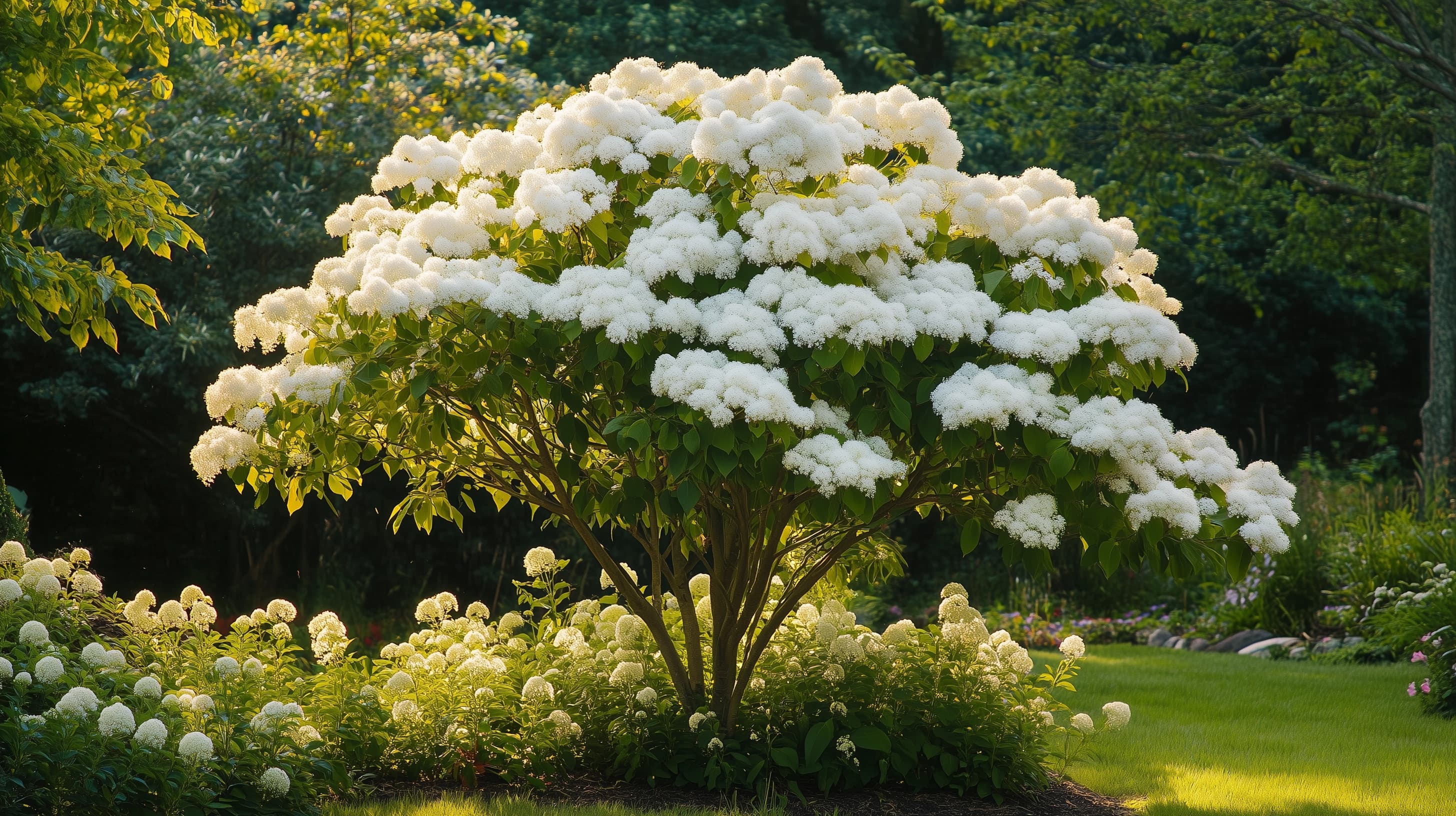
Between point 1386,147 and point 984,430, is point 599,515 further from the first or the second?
point 1386,147

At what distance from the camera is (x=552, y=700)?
4867 mm

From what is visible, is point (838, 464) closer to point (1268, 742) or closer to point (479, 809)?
point (479, 809)

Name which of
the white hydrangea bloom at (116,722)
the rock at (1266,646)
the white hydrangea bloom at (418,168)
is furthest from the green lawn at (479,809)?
→ the rock at (1266,646)

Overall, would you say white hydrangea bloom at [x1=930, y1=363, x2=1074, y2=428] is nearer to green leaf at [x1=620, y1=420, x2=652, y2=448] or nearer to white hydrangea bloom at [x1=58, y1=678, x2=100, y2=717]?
green leaf at [x1=620, y1=420, x2=652, y2=448]

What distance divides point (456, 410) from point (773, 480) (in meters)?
1.30

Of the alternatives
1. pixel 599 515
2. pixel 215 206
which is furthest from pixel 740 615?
pixel 215 206

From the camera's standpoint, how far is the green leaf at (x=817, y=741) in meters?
4.60

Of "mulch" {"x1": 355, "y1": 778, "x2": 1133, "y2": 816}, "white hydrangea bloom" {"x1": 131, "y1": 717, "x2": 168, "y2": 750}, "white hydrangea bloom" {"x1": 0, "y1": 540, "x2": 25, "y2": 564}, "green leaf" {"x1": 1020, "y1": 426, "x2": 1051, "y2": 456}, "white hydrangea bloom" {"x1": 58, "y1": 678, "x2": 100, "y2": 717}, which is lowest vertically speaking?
"mulch" {"x1": 355, "y1": 778, "x2": 1133, "y2": 816}

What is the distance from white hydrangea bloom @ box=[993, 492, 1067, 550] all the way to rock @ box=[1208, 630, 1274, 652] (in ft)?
21.5

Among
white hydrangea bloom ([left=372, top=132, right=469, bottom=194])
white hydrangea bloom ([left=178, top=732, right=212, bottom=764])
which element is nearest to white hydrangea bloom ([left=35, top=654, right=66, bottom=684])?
white hydrangea bloom ([left=178, top=732, right=212, bottom=764])

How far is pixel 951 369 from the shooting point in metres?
4.06

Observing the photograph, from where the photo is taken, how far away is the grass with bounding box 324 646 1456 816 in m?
4.64

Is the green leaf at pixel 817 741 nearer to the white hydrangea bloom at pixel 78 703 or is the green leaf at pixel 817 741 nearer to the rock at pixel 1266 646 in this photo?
the white hydrangea bloom at pixel 78 703

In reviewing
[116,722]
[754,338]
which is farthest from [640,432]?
[116,722]
